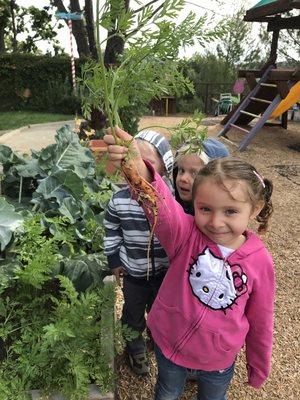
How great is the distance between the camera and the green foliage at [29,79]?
16141mm

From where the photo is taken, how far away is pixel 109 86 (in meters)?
1.04

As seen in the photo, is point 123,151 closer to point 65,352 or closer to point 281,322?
point 65,352

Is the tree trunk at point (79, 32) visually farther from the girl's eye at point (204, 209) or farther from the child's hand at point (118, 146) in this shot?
the child's hand at point (118, 146)

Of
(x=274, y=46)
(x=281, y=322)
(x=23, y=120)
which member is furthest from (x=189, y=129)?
(x=23, y=120)

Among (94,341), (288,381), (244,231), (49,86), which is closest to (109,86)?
(244,231)

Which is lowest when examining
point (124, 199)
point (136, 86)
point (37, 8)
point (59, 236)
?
point (59, 236)

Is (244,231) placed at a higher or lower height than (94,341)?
higher

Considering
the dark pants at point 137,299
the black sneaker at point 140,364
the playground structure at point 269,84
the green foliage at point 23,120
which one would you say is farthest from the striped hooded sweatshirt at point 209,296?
the green foliage at point 23,120

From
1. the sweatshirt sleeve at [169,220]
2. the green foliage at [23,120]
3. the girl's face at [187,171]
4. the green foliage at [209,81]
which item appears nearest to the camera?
the sweatshirt sleeve at [169,220]

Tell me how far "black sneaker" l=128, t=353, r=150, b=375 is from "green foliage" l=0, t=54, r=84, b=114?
592 inches

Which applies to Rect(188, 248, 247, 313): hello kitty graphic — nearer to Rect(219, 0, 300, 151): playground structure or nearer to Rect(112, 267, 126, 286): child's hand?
Rect(112, 267, 126, 286): child's hand

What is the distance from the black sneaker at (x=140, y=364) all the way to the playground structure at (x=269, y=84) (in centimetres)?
596

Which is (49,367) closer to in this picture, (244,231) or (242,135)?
(244,231)

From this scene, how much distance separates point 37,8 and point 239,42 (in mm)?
11501
